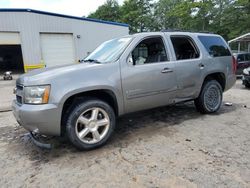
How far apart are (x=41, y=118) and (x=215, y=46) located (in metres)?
4.18

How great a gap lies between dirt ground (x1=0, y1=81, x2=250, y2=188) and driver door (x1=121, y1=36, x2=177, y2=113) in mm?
644

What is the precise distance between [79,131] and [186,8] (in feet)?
104

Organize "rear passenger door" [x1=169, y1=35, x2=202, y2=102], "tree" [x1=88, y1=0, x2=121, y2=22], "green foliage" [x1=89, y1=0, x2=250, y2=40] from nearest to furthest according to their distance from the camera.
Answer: "rear passenger door" [x1=169, y1=35, x2=202, y2=102], "green foliage" [x1=89, y1=0, x2=250, y2=40], "tree" [x1=88, y1=0, x2=121, y2=22]

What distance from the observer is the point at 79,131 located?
3291 millimetres

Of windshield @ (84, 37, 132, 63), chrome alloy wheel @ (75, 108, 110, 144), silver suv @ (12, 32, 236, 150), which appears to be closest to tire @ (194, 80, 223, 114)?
silver suv @ (12, 32, 236, 150)

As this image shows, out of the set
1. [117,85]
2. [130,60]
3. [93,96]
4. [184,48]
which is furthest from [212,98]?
[93,96]

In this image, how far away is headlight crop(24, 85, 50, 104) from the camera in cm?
294

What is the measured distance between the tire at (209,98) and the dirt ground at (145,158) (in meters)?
0.39

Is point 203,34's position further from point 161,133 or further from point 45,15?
point 45,15

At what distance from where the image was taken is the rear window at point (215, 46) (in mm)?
4773

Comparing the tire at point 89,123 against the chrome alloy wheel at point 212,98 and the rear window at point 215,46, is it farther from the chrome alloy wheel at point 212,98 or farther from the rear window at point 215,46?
the rear window at point 215,46

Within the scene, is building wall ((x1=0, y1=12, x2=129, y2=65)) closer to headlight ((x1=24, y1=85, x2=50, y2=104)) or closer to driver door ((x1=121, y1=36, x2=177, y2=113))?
driver door ((x1=121, y1=36, x2=177, y2=113))

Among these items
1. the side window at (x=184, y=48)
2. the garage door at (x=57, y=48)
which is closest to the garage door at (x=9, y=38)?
the garage door at (x=57, y=48)

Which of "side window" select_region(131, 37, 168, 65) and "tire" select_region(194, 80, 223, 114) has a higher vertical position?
"side window" select_region(131, 37, 168, 65)
